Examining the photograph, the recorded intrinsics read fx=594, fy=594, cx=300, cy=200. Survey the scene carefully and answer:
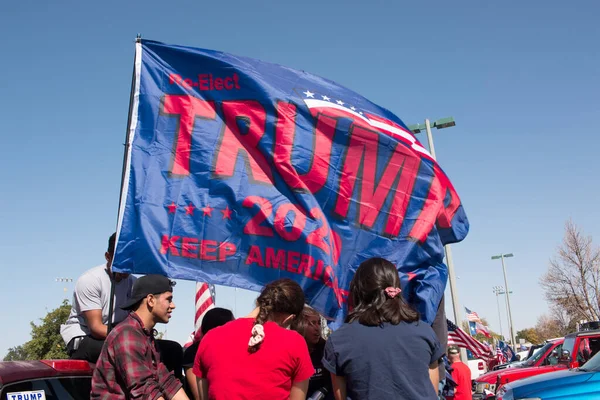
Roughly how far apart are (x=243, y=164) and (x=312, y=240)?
97cm

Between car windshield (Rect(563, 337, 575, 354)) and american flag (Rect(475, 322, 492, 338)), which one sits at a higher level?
car windshield (Rect(563, 337, 575, 354))

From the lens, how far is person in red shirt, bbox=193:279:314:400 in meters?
3.34

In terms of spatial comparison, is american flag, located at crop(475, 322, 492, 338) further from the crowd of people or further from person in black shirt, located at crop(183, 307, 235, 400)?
the crowd of people

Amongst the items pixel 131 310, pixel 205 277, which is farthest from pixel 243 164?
pixel 131 310

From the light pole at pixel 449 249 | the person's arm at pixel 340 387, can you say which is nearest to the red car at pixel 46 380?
the person's arm at pixel 340 387

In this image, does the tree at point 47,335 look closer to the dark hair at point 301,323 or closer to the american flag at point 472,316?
the american flag at point 472,316

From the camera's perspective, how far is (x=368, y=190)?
5.89 m

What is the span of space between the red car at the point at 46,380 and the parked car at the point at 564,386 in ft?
16.6

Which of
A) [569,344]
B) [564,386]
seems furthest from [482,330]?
[564,386]

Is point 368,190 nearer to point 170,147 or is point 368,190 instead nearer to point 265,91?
point 265,91

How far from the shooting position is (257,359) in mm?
3355

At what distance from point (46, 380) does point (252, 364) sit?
1.29m

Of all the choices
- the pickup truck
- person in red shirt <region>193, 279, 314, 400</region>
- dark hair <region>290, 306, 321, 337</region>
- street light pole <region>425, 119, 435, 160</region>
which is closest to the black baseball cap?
person in red shirt <region>193, 279, 314, 400</region>

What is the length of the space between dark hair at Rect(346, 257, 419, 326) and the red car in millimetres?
1798
